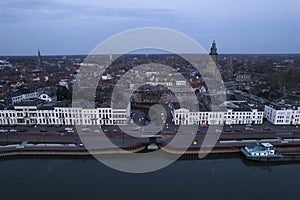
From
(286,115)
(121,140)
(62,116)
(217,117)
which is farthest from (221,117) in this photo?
(62,116)

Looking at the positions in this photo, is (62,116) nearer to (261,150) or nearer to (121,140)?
(121,140)

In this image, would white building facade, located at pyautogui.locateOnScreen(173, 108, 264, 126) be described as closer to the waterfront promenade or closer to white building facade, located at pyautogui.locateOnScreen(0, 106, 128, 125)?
the waterfront promenade

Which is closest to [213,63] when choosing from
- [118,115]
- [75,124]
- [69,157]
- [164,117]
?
[164,117]

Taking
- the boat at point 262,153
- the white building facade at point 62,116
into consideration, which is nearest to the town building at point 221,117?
the boat at point 262,153

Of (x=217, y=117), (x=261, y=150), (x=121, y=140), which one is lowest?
(x=261, y=150)

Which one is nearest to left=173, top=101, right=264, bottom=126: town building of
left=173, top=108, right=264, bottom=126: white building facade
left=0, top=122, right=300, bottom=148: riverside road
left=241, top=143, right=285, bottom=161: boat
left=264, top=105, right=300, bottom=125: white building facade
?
left=173, top=108, right=264, bottom=126: white building facade

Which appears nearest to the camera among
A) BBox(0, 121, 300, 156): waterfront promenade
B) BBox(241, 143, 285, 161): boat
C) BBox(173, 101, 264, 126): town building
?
BBox(241, 143, 285, 161): boat

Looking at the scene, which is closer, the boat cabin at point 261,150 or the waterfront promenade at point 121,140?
the boat cabin at point 261,150

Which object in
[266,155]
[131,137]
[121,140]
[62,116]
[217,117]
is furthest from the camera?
[217,117]

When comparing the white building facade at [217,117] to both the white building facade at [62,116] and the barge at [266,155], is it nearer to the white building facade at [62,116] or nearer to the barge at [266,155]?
the barge at [266,155]
